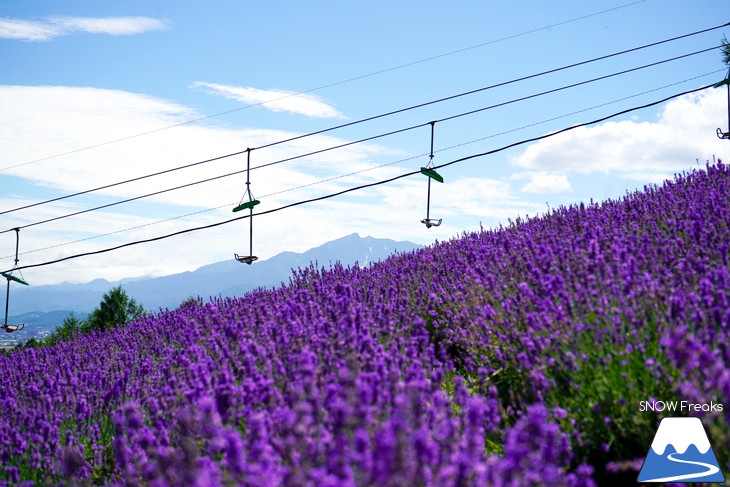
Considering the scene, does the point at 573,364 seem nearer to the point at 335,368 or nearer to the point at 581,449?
the point at 581,449

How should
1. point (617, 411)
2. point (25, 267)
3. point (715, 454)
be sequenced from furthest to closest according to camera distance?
point (25, 267) < point (617, 411) < point (715, 454)

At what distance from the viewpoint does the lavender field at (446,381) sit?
2.10 meters

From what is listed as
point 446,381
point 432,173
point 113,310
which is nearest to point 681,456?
point 446,381

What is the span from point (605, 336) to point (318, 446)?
165cm

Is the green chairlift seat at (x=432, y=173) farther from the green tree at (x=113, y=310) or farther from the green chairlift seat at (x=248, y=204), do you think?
the green tree at (x=113, y=310)

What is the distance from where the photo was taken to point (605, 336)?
314 cm

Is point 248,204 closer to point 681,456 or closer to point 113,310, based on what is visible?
point 681,456

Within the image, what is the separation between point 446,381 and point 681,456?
1820 mm

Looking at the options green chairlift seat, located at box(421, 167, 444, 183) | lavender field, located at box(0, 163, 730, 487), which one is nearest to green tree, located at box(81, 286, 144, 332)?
green chairlift seat, located at box(421, 167, 444, 183)

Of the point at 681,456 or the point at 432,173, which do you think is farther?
the point at 432,173

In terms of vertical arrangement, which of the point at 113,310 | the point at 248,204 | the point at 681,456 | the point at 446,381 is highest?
the point at 248,204

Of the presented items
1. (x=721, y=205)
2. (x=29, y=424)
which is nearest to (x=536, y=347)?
(x=721, y=205)

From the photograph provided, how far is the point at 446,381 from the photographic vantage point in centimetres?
418

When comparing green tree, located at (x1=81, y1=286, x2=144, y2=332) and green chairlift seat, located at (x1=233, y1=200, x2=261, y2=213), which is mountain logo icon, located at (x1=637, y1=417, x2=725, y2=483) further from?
green tree, located at (x1=81, y1=286, x2=144, y2=332)
